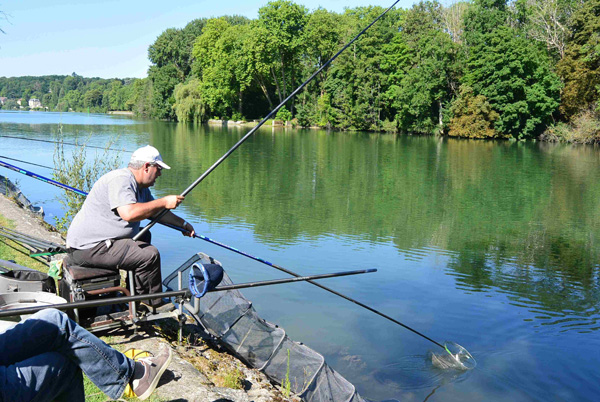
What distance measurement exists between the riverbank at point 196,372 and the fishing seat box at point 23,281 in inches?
29.4

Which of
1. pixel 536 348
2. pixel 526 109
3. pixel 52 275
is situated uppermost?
pixel 526 109

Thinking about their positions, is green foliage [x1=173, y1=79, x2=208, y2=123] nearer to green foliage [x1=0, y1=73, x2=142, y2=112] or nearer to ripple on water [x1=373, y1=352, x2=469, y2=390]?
green foliage [x1=0, y1=73, x2=142, y2=112]

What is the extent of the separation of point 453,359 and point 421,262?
357cm

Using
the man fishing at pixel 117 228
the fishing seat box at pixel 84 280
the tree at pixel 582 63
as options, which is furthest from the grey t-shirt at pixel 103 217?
the tree at pixel 582 63

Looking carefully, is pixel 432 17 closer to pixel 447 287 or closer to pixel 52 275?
pixel 447 287

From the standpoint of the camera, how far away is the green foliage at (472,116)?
138 ft

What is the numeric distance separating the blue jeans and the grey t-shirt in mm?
1443

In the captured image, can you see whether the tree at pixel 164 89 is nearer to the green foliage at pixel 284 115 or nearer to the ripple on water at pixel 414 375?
the green foliage at pixel 284 115

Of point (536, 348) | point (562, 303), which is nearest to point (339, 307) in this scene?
point (536, 348)

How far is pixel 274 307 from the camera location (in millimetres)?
6699

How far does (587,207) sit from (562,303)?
8270 mm

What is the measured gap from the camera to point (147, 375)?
307 cm

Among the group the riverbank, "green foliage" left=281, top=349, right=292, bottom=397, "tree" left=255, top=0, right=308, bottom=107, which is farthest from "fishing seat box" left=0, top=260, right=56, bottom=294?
"tree" left=255, top=0, right=308, bottom=107

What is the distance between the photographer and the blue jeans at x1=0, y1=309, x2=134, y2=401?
7.52 ft
